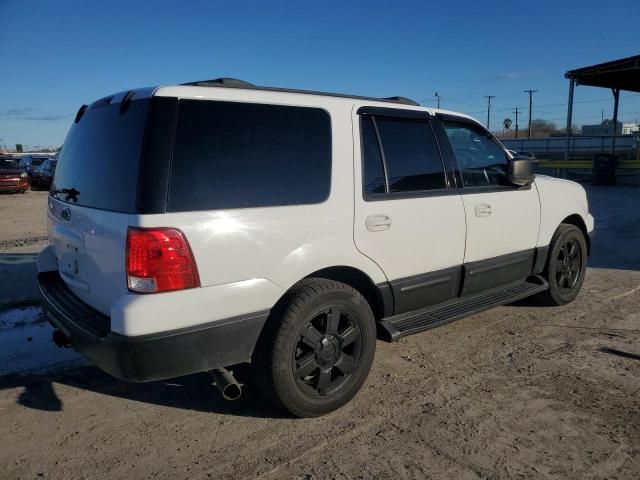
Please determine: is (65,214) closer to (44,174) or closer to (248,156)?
(248,156)

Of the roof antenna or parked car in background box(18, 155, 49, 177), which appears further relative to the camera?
parked car in background box(18, 155, 49, 177)

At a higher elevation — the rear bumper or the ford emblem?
the ford emblem

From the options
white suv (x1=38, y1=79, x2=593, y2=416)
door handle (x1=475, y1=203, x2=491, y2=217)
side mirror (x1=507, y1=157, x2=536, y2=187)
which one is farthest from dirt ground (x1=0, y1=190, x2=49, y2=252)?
side mirror (x1=507, y1=157, x2=536, y2=187)

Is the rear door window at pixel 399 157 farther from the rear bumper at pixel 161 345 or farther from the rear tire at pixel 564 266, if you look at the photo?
the rear tire at pixel 564 266

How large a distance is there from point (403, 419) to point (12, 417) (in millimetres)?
2478

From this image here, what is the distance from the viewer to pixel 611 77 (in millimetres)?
18531

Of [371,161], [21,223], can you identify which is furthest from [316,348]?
[21,223]

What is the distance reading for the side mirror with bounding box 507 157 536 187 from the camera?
173 inches

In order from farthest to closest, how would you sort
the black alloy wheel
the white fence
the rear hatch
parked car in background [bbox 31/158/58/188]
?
the white fence, parked car in background [bbox 31/158/58/188], the black alloy wheel, the rear hatch

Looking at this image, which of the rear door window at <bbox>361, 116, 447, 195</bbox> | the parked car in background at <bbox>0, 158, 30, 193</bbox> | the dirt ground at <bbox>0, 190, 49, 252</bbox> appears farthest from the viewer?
the parked car in background at <bbox>0, 158, 30, 193</bbox>

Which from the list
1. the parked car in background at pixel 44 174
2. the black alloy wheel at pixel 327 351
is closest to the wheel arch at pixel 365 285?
the black alloy wheel at pixel 327 351

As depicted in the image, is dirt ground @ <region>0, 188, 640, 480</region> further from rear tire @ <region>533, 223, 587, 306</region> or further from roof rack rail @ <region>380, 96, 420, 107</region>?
roof rack rail @ <region>380, 96, 420, 107</region>

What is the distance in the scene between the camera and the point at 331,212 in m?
3.22

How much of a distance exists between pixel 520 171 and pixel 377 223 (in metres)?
1.71
